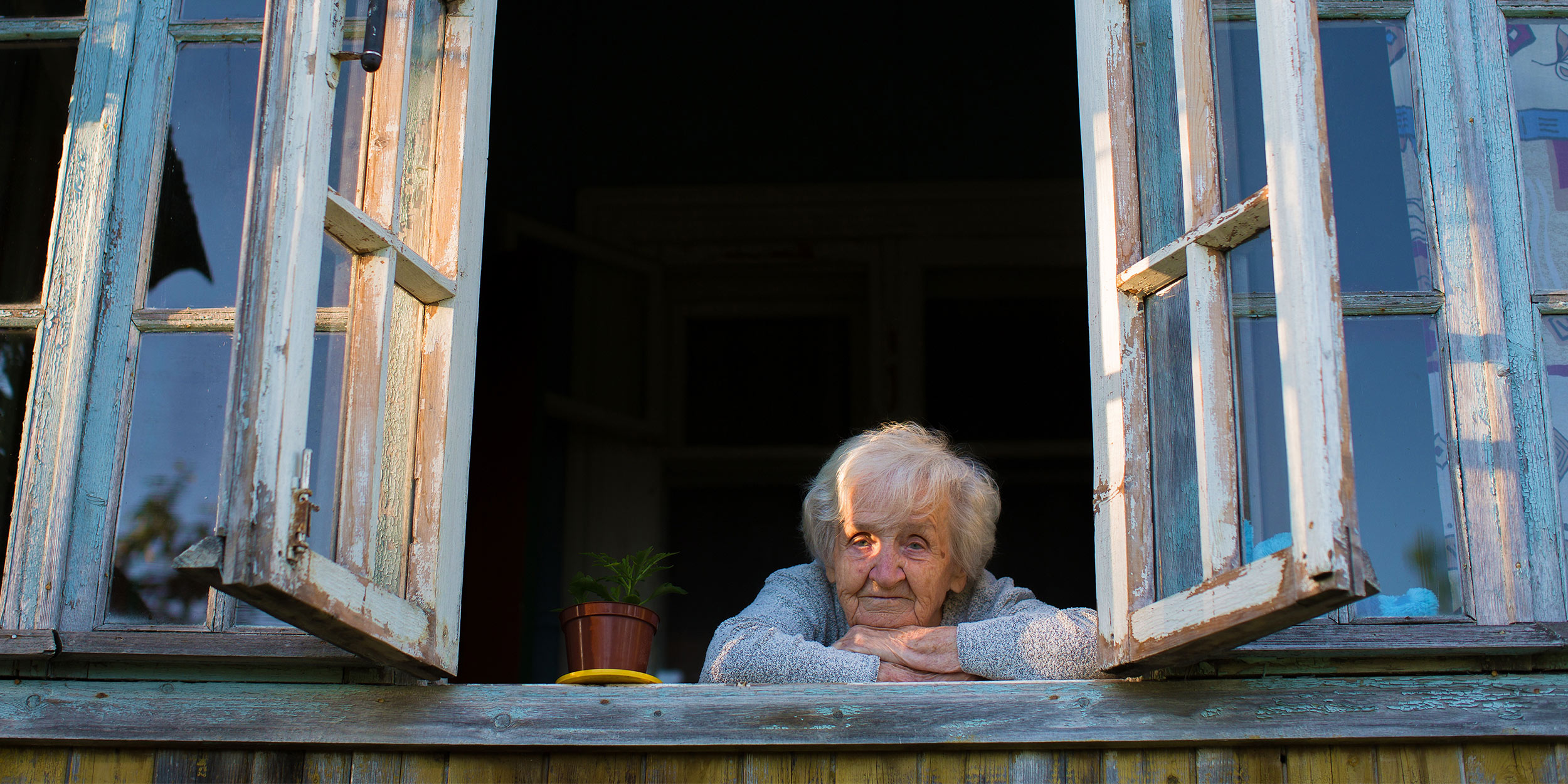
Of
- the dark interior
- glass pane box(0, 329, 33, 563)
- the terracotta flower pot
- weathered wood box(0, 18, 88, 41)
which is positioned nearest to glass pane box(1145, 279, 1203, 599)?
the terracotta flower pot

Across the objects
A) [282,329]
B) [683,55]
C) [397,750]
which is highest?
[683,55]

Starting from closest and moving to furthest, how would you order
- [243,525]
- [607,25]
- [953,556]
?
[243,525]
[953,556]
[607,25]

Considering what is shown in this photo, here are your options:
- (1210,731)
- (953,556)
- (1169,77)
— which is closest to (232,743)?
(953,556)

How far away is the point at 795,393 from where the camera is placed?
16.6 ft

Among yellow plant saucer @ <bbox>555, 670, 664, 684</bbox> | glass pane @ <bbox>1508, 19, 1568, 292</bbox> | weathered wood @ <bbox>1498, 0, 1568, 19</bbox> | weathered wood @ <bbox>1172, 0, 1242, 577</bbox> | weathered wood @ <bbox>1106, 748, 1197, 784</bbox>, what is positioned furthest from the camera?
weathered wood @ <bbox>1498, 0, 1568, 19</bbox>

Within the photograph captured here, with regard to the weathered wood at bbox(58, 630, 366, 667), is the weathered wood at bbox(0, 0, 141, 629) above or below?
above

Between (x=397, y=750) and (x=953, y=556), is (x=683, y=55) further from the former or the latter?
(x=397, y=750)

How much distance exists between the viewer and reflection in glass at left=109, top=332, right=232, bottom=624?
6.89ft

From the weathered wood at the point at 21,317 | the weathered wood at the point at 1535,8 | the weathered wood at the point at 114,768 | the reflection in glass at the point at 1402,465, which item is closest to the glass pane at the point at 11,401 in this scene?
the weathered wood at the point at 21,317

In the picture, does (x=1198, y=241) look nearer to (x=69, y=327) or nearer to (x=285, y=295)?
(x=285, y=295)

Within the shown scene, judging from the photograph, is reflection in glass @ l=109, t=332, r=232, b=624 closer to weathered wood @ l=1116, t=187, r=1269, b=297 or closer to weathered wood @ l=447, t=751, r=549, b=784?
weathered wood @ l=447, t=751, r=549, b=784

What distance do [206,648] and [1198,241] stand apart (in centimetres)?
157

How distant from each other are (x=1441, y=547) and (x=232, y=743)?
1837mm

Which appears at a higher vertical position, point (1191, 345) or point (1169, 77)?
point (1169, 77)
